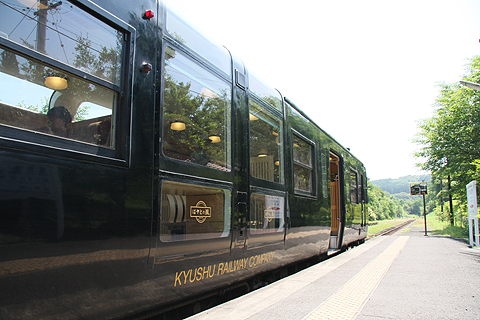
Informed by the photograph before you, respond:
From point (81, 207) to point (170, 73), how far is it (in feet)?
5.08

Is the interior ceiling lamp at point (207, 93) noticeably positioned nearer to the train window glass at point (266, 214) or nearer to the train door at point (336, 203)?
the train window glass at point (266, 214)

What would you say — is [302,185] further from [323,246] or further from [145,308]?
[145,308]

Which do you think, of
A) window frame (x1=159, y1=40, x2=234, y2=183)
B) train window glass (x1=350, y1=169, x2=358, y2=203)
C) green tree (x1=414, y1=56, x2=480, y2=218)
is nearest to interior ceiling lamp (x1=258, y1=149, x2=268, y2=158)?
window frame (x1=159, y1=40, x2=234, y2=183)

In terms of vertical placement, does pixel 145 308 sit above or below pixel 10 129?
below

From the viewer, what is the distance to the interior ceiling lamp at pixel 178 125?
3236 mm

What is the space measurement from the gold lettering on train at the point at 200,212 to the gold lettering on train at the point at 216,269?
0.48 m

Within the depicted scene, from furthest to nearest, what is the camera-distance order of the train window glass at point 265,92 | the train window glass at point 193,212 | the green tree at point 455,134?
1. the green tree at point 455,134
2. the train window glass at point 265,92
3. the train window glass at point 193,212

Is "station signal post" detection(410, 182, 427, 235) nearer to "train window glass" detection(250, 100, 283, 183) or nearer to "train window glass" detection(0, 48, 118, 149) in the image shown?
"train window glass" detection(250, 100, 283, 183)

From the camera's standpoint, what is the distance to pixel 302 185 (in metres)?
6.30

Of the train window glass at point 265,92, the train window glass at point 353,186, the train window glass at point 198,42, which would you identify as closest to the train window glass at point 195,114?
the train window glass at point 198,42

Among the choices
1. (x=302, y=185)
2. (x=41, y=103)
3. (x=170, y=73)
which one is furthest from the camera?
(x=302, y=185)

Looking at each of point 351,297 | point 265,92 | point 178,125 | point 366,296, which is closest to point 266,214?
point 351,297

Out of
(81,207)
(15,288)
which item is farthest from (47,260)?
(81,207)

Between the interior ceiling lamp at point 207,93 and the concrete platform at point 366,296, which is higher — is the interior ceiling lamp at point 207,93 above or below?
above
